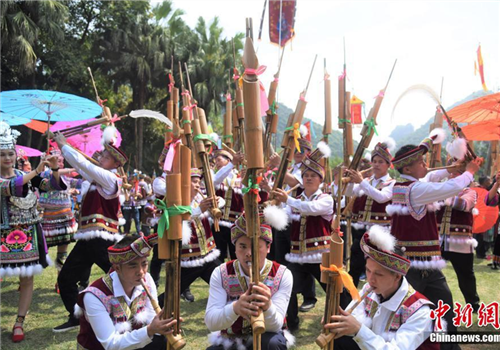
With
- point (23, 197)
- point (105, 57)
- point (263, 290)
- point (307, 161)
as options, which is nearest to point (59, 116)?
point (23, 197)

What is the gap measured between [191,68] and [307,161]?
22.0 metres

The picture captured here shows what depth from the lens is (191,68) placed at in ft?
83.0

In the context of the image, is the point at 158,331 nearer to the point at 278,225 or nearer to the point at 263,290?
the point at 263,290

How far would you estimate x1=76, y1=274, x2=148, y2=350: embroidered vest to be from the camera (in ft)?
8.57

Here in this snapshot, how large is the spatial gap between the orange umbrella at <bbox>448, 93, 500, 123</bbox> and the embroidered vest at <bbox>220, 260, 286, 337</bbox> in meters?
2.97

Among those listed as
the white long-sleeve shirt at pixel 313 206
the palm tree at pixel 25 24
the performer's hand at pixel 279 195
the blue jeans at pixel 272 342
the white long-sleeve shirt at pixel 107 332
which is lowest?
the blue jeans at pixel 272 342

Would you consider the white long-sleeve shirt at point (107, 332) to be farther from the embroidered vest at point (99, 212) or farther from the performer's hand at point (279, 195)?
the embroidered vest at point (99, 212)

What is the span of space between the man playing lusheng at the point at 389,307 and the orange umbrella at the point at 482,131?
11.5 ft

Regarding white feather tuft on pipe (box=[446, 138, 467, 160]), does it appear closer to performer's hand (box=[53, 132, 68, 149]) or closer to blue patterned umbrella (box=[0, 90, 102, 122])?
performer's hand (box=[53, 132, 68, 149])

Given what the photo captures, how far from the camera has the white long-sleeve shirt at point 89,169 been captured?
4176mm

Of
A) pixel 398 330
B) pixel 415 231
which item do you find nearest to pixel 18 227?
pixel 398 330

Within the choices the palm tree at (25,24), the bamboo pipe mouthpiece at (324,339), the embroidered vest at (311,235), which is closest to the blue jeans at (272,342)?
the bamboo pipe mouthpiece at (324,339)

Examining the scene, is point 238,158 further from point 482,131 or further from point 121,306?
point 482,131

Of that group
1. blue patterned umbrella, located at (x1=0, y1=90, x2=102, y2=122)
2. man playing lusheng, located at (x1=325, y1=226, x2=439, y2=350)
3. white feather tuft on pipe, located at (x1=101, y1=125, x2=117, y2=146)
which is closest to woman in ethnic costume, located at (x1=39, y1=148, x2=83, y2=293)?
blue patterned umbrella, located at (x1=0, y1=90, x2=102, y2=122)
